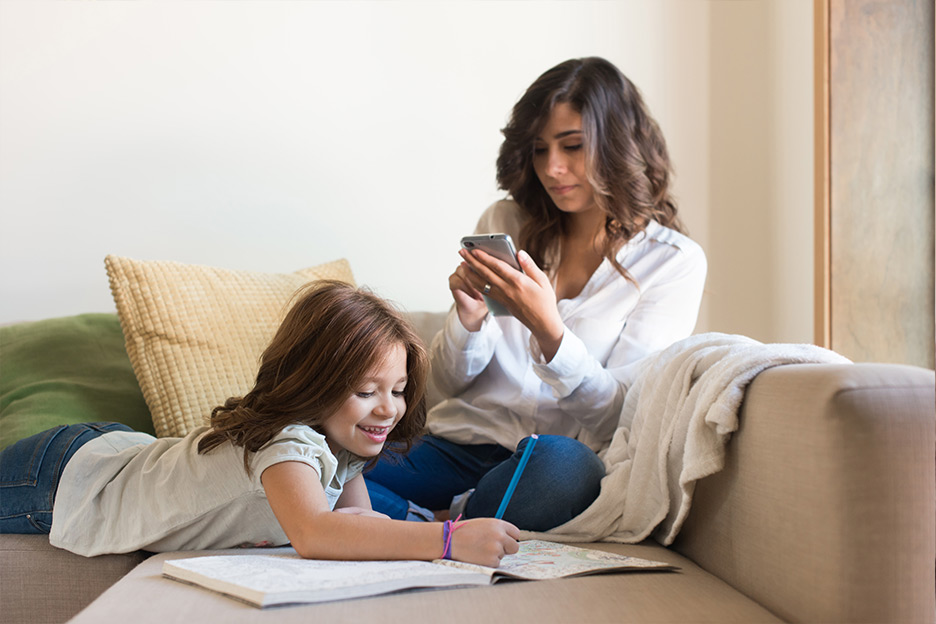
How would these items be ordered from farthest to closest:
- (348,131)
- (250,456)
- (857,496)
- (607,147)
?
(348,131), (607,147), (250,456), (857,496)

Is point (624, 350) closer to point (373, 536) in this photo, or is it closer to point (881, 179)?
point (373, 536)

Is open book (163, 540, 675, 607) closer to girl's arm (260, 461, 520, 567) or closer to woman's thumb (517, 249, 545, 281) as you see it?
girl's arm (260, 461, 520, 567)

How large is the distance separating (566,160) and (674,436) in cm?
72

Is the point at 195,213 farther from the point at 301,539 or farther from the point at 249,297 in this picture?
the point at 301,539

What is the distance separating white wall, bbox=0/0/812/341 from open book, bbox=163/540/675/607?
3.95 feet

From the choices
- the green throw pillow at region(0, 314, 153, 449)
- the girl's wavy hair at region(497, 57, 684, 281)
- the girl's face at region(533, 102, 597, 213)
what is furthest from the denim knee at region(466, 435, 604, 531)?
the green throw pillow at region(0, 314, 153, 449)

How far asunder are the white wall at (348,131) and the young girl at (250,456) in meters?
0.87

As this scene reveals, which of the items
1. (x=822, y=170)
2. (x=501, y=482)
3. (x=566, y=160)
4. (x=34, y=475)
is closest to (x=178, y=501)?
(x=34, y=475)

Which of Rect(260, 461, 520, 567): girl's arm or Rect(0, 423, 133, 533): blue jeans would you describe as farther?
Rect(0, 423, 133, 533): blue jeans

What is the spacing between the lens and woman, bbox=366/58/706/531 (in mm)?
1381

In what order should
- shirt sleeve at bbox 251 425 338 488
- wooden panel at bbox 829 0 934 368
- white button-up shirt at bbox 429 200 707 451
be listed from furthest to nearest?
wooden panel at bbox 829 0 934 368 → white button-up shirt at bbox 429 200 707 451 → shirt sleeve at bbox 251 425 338 488

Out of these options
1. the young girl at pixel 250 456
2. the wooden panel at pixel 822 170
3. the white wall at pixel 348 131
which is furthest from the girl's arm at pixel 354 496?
the wooden panel at pixel 822 170

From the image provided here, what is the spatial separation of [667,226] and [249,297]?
0.86 meters

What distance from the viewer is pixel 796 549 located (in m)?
0.82
